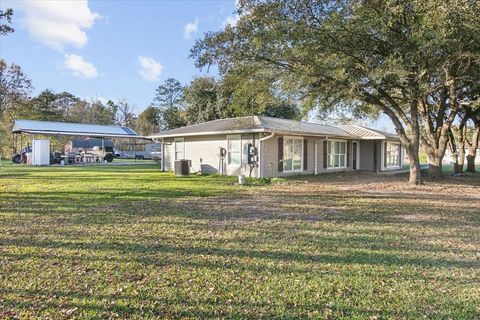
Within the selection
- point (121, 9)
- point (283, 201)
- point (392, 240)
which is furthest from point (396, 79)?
point (121, 9)

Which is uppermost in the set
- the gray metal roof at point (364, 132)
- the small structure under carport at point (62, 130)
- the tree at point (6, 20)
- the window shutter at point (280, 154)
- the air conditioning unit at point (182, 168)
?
the tree at point (6, 20)

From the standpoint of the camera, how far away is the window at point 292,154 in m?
17.1

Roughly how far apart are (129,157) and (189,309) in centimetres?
4378

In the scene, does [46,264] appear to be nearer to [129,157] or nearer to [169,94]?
[129,157]

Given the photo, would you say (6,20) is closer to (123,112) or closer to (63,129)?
(63,129)

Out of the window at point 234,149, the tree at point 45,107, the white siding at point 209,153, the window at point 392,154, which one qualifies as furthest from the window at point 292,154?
the tree at point 45,107

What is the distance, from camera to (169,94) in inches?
2130

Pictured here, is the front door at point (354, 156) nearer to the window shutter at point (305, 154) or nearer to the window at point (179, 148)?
the window shutter at point (305, 154)

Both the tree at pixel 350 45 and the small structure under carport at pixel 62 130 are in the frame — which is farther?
the small structure under carport at pixel 62 130

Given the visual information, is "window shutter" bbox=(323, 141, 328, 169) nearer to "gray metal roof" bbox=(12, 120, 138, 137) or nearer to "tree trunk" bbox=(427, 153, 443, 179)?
"tree trunk" bbox=(427, 153, 443, 179)

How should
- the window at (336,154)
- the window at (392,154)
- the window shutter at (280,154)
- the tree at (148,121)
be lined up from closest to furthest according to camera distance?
the window shutter at (280,154) < the window at (336,154) < the window at (392,154) < the tree at (148,121)

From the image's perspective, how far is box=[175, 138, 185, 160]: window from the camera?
19.5 metres

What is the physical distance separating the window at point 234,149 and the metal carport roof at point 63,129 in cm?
1143

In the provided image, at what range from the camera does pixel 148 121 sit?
50.7 m
